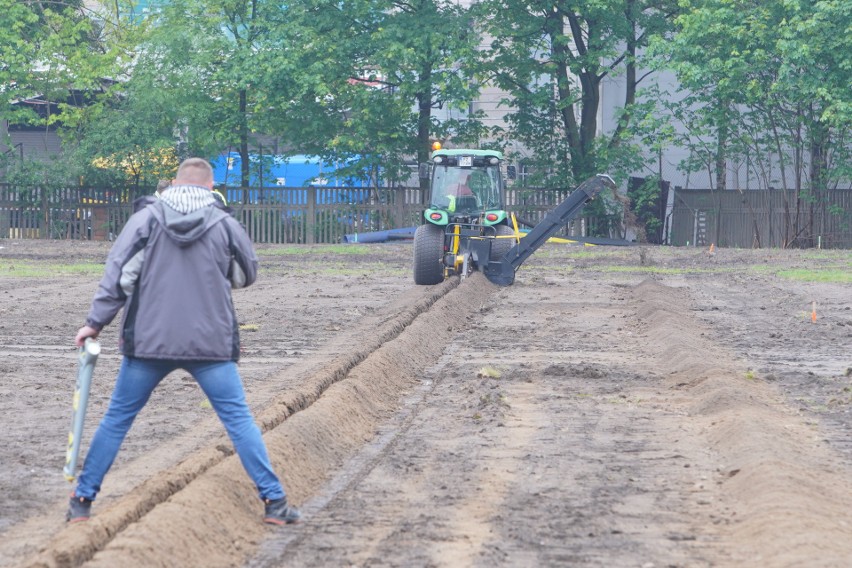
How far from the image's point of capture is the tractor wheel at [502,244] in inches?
856

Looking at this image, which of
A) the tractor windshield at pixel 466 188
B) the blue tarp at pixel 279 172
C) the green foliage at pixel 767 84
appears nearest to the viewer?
the tractor windshield at pixel 466 188

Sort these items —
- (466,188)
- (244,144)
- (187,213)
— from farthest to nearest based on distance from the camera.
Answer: (244,144), (466,188), (187,213)

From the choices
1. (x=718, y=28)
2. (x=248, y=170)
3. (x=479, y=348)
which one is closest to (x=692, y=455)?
(x=479, y=348)

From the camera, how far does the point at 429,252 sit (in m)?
21.5

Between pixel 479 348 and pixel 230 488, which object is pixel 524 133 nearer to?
pixel 479 348

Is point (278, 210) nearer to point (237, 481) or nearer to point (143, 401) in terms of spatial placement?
point (237, 481)

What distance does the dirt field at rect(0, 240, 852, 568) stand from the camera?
6152mm

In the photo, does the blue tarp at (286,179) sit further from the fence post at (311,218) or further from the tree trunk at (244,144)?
the tree trunk at (244,144)

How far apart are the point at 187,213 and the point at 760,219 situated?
32745 millimetres

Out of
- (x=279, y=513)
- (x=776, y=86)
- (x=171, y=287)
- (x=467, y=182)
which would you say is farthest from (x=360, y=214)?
(x=171, y=287)

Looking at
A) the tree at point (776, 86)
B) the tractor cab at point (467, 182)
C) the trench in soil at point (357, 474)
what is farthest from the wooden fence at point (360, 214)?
the trench in soil at point (357, 474)

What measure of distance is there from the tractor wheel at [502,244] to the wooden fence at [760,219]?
16638 mm

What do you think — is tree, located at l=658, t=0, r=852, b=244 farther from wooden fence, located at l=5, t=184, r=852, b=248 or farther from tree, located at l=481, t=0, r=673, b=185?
tree, located at l=481, t=0, r=673, b=185

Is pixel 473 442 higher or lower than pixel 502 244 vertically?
lower
